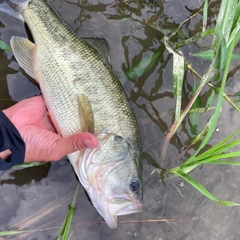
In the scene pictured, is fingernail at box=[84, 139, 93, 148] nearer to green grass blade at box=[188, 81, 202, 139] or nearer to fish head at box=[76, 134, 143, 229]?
fish head at box=[76, 134, 143, 229]

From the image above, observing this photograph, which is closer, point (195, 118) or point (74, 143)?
point (74, 143)

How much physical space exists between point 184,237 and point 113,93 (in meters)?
1.58

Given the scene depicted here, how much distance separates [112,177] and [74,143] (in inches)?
15.9

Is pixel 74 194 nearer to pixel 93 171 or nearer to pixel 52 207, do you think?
pixel 52 207

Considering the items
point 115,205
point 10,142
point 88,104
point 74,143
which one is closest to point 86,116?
point 88,104

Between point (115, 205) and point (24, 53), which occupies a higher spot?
point (24, 53)

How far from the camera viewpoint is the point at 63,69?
8.66 feet

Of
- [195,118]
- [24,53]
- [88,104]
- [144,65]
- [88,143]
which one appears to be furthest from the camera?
[144,65]

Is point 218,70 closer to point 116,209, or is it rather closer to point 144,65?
point 144,65

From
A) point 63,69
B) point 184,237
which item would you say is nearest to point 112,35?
point 63,69

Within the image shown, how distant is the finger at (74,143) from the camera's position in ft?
7.63

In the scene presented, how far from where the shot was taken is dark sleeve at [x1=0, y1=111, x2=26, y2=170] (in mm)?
2299

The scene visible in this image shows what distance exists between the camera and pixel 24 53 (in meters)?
2.79

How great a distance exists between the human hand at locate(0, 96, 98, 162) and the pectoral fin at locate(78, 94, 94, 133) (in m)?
0.15
